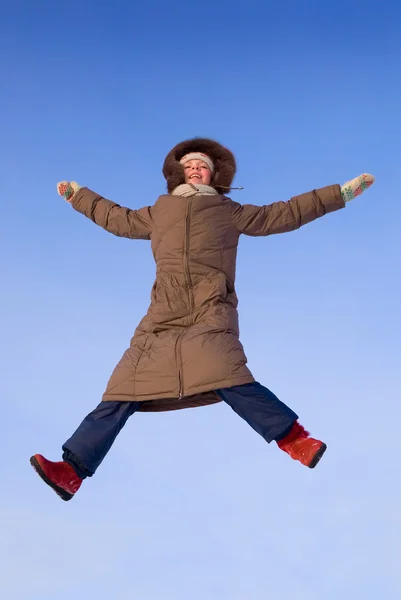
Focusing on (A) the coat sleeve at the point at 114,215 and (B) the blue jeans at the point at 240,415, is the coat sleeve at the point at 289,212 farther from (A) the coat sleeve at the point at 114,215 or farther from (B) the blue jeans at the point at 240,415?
(B) the blue jeans at the point at 240,415

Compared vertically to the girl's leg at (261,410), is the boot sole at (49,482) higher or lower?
lower

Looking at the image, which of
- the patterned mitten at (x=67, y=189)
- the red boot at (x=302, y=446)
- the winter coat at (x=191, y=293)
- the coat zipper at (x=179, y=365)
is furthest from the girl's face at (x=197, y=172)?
the red boot at (x=302, y=446)

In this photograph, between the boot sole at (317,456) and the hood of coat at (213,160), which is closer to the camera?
the boot sole at (317,456)

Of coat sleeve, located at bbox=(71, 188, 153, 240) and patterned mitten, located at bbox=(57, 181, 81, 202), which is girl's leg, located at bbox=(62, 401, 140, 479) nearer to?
coat sleeve, located at bbox=(71, 188, 153, 240)

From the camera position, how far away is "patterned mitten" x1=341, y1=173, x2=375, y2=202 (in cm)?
577

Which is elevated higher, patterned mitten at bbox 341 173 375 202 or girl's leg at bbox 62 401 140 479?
patterned mitten at bbox 341 173 375 202

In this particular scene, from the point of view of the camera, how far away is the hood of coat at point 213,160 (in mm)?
6152

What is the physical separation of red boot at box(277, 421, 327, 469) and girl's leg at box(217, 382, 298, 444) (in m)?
0.06

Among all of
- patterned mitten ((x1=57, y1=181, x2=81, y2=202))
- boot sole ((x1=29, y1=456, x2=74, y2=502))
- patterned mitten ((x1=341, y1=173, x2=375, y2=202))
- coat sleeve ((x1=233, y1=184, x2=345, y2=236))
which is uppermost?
patterned mitten ((x1=57, y1=181, x2=81, y2=202))

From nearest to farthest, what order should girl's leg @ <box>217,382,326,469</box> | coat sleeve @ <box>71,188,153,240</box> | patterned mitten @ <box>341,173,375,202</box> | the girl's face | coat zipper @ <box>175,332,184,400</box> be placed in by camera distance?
girl's leg @ <box>217,382,326,469</box> < coat zipper @ <box>175,332,184,400</box> < patterned mitten @ <box>341,173,375,202</box> < coat sleeve @ <box>71,188,153,240</box> < the girl's face

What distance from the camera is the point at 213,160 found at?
635 centimetres

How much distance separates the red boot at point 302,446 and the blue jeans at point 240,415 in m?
0.06

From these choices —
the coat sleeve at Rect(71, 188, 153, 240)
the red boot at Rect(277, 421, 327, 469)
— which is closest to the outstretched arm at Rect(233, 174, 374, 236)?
the coat sleeve at Rect(71, 188, 153, 240)

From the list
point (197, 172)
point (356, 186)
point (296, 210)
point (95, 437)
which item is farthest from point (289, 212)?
point (95, 437)
